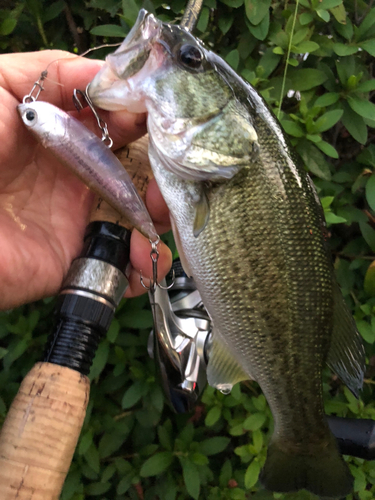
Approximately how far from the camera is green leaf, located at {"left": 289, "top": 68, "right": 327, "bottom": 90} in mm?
1251

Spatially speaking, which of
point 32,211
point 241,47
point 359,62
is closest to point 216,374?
point 32,211

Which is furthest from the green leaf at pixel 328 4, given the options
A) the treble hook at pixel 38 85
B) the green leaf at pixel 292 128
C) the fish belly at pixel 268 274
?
the treble hook at pixel 38 85

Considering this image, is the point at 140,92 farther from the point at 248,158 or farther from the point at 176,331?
the point at 176,331

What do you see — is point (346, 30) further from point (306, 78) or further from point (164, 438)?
point (164, 438)

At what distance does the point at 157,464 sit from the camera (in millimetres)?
1264

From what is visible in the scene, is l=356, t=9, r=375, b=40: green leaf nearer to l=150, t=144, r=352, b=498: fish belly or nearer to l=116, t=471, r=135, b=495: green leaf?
l=150, t=144, r=352, b=498: fish belly

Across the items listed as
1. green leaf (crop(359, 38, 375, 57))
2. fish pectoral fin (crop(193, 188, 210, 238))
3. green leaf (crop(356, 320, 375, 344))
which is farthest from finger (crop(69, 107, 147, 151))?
green leaf (crop(356, 320, 375, 344))

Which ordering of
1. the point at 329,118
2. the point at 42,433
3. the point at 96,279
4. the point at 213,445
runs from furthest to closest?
the point at 213,445 → the point at 329,118 → the point at 96,279 → the point at 42,433

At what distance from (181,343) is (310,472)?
1.76ft

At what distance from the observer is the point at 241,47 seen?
1275 mm

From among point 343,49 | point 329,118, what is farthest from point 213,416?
point 343,49

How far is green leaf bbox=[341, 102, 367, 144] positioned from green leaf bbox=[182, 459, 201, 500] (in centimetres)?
141

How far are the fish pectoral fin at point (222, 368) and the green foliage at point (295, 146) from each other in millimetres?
374

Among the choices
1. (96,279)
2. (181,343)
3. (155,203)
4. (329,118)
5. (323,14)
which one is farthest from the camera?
(329,118)
